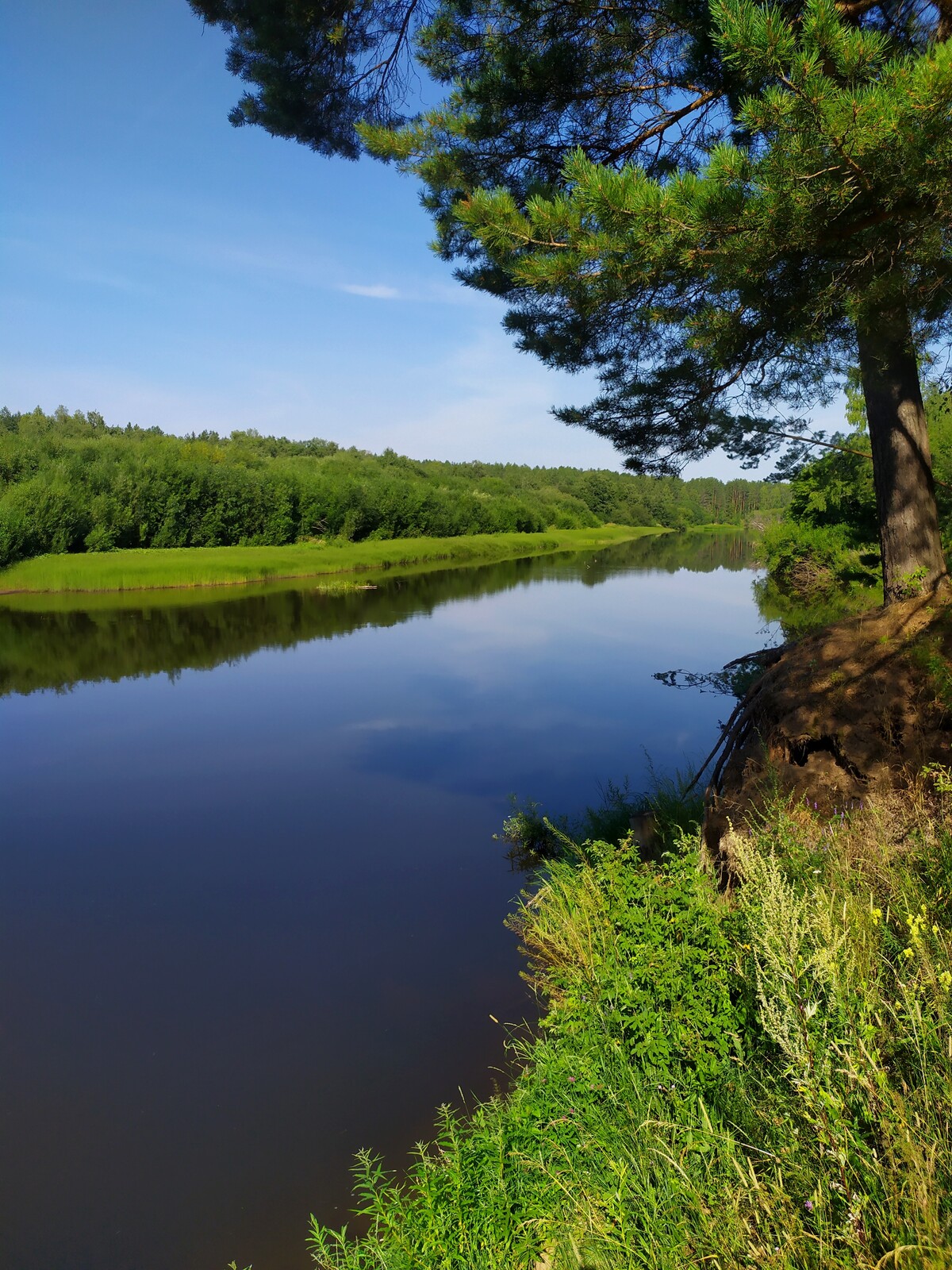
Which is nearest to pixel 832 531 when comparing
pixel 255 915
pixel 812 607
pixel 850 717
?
pixel 812 607

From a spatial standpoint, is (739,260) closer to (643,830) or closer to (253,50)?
(643,830)

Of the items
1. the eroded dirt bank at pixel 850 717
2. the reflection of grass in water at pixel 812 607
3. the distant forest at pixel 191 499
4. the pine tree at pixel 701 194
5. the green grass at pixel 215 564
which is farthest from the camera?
the distant forest at pixel 191 499

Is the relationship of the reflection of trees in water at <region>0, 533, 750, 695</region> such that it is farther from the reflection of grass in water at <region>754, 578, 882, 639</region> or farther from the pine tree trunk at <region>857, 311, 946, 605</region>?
the pine tree trunk at <region>857, 311, 946, 605</region>

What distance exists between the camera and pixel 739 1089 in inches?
104

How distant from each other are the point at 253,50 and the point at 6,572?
30.8 m

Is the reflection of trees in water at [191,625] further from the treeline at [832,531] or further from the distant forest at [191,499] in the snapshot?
the treeline at [832,531]

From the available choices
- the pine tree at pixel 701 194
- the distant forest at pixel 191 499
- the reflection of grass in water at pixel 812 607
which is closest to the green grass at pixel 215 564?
the distant forest at pixel 191 499

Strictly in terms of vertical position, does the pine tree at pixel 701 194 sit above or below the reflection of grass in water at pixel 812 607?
above

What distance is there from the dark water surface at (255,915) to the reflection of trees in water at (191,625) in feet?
1.51

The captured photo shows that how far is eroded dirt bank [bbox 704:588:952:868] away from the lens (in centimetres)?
494

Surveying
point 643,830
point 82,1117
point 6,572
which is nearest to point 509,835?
point 643,830

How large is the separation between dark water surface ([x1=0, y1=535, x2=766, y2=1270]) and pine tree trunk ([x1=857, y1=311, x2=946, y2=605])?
4.16m

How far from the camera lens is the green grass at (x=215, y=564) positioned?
33281 mm

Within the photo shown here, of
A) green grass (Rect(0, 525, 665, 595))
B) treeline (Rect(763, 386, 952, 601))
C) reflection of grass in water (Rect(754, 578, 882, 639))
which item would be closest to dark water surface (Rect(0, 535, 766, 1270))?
reflection of grass in water (Rect(754, 578, 882, 639))
